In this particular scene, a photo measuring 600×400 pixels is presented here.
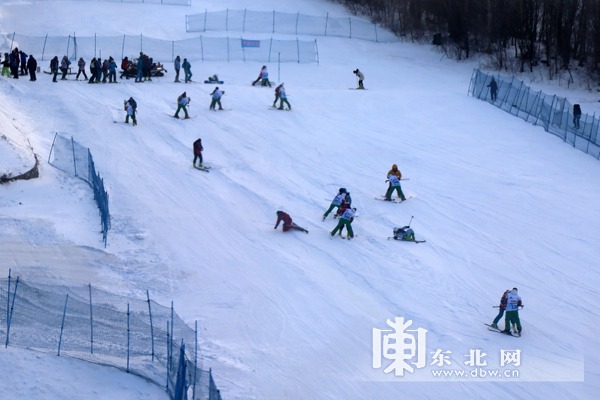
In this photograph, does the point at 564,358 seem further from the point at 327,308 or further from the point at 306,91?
the point at 306,91

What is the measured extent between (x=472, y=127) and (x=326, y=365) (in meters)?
19.4

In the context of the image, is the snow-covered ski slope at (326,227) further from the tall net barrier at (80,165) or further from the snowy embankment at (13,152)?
the snowy embankment at (13,152)

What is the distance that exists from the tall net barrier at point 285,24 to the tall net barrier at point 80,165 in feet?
71.0

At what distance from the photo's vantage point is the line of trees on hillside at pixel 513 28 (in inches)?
1588

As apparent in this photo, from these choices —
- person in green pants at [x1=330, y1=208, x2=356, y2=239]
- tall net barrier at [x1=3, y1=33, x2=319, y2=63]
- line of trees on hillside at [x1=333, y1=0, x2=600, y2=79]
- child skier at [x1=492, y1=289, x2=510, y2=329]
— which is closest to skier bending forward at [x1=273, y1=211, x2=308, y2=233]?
person in green pants at [x1=330, y1=208, x2=356, y2=239]

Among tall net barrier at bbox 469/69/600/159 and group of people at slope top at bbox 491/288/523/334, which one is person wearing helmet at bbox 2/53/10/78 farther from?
group of people at slope top at bbox 491/288/523/334

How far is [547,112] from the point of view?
29250mm

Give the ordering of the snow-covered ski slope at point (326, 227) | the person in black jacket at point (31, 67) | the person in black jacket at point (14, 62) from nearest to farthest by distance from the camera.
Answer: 1. the snow-covered ski slope at point (326, 227)
2. the person in black jacket at point (14, 62)
3. the person in black jacket at point (31, 67)

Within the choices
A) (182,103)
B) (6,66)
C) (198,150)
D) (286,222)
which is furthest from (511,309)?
(6,66)

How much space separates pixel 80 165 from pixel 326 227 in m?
8.93

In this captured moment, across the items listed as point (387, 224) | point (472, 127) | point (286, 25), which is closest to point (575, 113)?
point (472, 127)

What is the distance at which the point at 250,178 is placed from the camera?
77.3 ft

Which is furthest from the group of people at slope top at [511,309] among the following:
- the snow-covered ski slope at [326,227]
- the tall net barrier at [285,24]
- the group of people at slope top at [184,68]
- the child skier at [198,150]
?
the tall net barrier at [285,24]

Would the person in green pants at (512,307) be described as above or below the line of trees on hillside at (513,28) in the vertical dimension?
below
